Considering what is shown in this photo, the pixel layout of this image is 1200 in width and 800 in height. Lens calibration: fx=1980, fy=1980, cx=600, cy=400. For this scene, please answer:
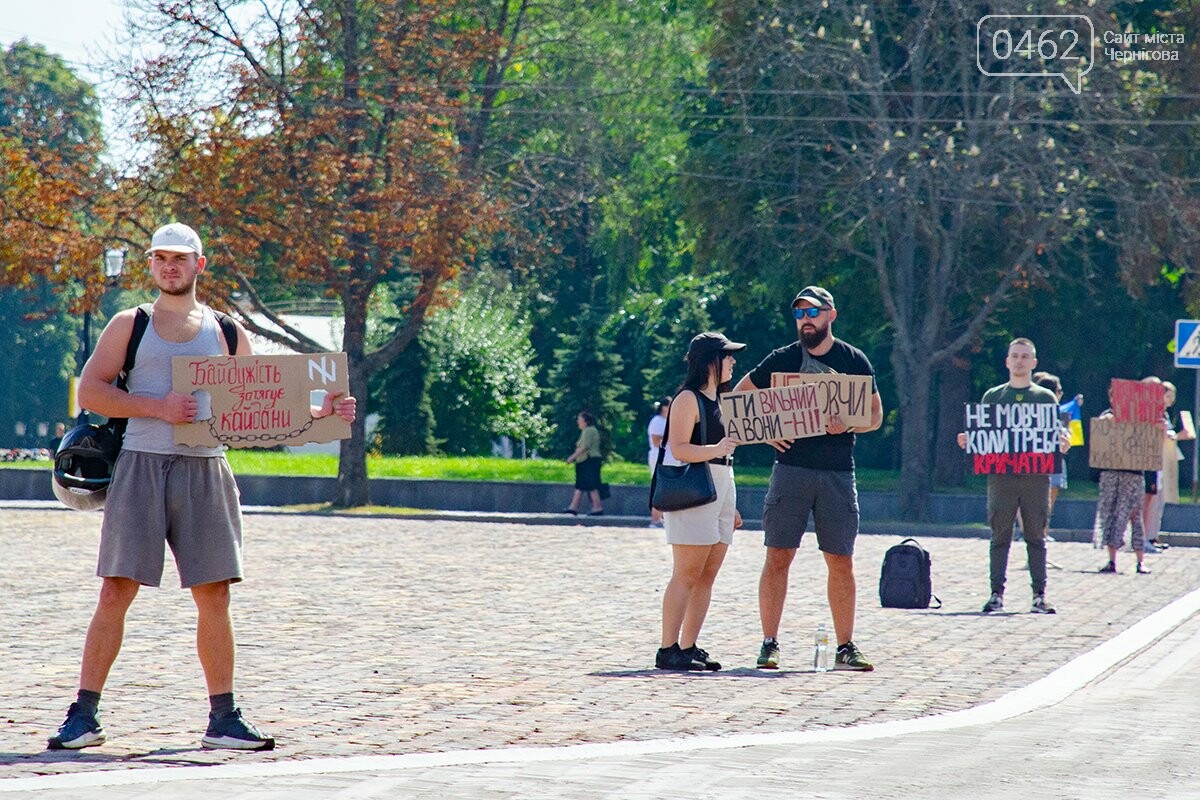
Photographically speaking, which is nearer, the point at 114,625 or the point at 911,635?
the point at 114,625

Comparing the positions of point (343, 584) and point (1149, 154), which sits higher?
point (1149, 154)

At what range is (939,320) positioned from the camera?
32.2 metres

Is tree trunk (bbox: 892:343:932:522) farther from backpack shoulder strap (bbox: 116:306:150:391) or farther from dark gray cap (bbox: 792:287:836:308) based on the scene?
backpack shoulder strap (bbox: 116:306:150:391)

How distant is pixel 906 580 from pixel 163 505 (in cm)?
756

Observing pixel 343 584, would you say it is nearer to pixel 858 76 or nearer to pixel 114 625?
pixel 114 625

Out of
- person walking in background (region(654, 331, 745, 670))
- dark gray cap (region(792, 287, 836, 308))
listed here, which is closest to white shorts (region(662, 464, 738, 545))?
person walking in background (region(654, 331, 745, 670))

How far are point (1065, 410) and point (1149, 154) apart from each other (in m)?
12.9

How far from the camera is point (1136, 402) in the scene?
1833 centimetres

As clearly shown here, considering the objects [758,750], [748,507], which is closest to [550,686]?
[758,750]

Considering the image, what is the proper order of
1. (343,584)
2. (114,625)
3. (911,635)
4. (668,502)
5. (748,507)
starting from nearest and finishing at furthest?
(114,625)
(668,502)
(911,635)
(343,584)
(748,507)

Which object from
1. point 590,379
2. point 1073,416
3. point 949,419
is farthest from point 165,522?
point 590,379

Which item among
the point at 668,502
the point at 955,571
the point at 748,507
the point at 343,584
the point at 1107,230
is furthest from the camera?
the point at 1107,230

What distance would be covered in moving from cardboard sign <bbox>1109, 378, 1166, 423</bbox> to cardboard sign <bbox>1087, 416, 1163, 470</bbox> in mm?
255

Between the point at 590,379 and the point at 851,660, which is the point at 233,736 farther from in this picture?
the point at 590,379
